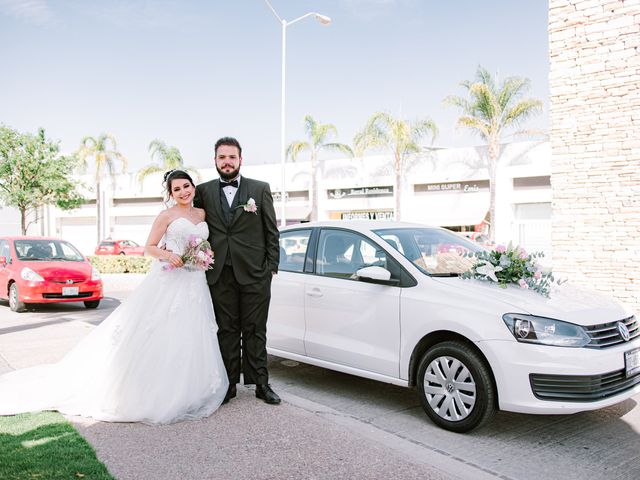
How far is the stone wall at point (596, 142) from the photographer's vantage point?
35.9ft

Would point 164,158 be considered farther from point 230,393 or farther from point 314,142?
point 230,393

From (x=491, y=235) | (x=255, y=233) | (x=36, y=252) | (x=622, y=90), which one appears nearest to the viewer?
(x=255, y=233)

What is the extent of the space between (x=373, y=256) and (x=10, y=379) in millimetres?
3546

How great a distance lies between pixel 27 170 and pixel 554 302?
22.7 metres

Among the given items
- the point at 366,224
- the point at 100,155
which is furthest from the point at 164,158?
the point at 366,224

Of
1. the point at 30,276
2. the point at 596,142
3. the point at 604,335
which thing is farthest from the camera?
the point at 30,276

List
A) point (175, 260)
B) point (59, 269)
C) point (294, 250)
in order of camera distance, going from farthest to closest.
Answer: point (59, 269), point (294, 250), point (175, 260)

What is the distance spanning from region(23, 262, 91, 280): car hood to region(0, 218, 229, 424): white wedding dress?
687 centimetres

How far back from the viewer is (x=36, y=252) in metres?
12.5

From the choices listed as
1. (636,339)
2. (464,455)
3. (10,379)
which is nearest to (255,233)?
(464,455)

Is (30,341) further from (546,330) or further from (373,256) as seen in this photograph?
(546,330)

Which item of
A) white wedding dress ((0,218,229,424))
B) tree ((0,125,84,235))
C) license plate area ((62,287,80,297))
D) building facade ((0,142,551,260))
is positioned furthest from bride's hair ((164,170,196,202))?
tree ((0,125,84,235))

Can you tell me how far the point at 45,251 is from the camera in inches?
498

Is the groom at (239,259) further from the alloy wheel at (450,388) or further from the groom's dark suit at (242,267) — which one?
the alloy wheel at (450,388)
